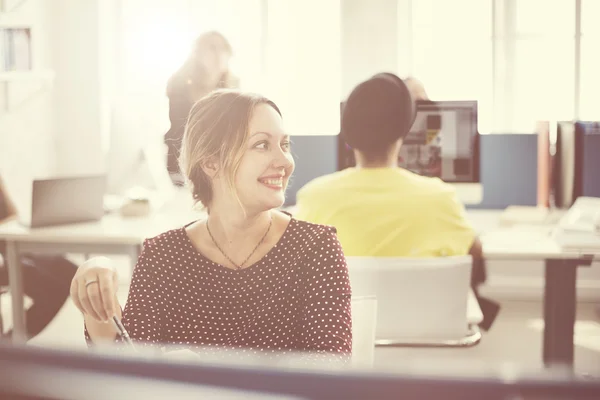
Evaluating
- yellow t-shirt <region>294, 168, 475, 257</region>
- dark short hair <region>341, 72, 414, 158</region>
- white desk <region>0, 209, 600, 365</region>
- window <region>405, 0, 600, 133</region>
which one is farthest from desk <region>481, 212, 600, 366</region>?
window <region>405, 0, 600, 133</region>

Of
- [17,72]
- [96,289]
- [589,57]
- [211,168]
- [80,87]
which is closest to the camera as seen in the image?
[96,289]

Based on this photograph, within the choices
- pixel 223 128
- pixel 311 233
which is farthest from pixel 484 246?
pixel 223 128

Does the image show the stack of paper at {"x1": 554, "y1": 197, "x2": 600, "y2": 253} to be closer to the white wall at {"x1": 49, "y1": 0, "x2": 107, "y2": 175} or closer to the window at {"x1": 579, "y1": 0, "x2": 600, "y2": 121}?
the window at {"x1": 579, "y1": 0, "x2": 600, "y2": 121}

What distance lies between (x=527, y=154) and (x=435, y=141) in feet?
1.78

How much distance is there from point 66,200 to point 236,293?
5.18 ft

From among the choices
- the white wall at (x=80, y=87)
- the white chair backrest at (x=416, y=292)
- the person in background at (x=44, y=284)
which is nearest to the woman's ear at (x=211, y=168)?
the white chair backrest at (x=416, y=292)

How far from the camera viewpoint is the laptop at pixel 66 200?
2.43 m

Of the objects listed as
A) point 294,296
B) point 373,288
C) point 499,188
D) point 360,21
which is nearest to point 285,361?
point 294,296

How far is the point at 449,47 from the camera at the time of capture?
445 cm

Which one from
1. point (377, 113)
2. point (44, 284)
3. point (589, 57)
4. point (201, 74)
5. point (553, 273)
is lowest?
point (44, 284)

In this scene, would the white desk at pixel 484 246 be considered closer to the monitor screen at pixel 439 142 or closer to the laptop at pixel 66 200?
the laptop at pixel 66 200

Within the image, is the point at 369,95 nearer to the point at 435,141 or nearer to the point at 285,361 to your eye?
the point at 435,141

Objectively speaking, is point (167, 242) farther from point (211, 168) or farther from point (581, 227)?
point (581, 227)

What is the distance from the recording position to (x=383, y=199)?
169 cm
